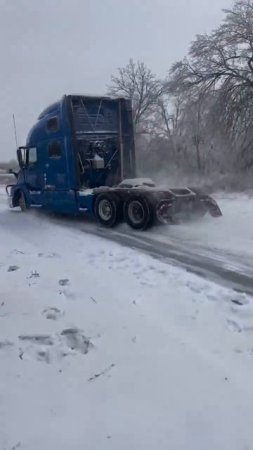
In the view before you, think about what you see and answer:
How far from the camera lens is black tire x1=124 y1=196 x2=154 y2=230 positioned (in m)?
10.7

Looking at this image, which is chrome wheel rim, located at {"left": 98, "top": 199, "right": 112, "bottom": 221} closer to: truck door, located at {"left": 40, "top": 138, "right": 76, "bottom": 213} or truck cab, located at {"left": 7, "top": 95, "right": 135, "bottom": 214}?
truck cab, located at {"left": 7, "top": 95, "right": 135, "bottom": 214}

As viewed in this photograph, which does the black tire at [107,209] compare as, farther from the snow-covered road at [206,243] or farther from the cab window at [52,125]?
the cab window at [52,125]

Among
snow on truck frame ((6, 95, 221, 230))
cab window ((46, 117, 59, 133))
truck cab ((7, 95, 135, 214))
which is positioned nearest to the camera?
snow on truck frame ((6, 95, 221, 230))

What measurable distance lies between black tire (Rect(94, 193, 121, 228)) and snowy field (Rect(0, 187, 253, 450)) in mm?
4174

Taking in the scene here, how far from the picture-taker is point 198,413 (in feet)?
11.6

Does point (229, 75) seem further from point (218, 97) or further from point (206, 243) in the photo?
point (206, 243)

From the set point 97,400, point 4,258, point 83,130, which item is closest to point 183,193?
point 83,130

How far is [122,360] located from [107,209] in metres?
7.71

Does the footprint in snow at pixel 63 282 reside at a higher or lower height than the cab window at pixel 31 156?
lower

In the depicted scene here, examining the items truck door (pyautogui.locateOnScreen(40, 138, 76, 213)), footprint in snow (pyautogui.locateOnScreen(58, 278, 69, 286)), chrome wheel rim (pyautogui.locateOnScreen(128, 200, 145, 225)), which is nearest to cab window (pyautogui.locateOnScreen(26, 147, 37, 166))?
truck door (pyautogui.locateOnScreen(40, 138, 76, 213))

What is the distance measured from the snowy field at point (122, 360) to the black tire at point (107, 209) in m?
4.17

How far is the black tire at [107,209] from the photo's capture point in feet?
37.6

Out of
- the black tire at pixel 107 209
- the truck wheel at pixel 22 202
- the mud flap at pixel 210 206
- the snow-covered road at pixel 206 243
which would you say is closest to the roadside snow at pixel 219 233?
the snow-covered road at pixel 206 243

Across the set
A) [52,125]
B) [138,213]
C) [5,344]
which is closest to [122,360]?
[5,344]
